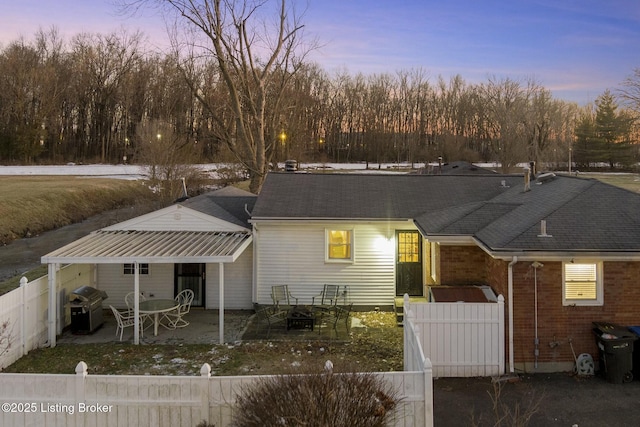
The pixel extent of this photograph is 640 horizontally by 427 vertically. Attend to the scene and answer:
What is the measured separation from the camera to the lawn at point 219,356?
28.9 feet

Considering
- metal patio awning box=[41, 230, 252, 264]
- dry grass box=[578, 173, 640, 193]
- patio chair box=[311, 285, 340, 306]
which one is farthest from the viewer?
dry grass box=[578, 173, 640, 193]

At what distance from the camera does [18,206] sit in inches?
1019

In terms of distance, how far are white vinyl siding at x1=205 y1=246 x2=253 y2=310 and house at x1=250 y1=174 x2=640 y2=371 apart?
18.1 inches

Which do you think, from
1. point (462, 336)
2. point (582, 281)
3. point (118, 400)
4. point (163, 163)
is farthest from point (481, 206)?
point (163, 163)

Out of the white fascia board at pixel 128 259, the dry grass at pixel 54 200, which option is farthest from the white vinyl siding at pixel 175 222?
the dry grass at pixel 54 200

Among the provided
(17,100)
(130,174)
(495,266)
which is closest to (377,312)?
(495,266)

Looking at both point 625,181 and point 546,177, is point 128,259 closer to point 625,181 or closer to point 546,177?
point 546,177

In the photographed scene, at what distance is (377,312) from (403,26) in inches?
830

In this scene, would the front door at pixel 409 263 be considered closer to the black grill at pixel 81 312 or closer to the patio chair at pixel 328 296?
the patio chair at pixel 328 296

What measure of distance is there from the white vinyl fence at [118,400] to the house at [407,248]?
431 centimetres

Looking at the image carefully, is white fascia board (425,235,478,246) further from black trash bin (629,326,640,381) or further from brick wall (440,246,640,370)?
black trash bin (629,326,640,381)

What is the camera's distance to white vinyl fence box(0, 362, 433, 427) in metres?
5.52

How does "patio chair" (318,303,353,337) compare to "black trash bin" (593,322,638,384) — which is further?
"patio chair" (318,303,353,337)

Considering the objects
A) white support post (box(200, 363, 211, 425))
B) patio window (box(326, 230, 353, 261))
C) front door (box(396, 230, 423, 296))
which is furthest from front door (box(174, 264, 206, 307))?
white support post (box(200, 363, 211, 425))
